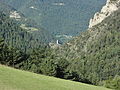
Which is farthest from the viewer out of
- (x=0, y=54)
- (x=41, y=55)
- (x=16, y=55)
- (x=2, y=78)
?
(x=41, y=55)

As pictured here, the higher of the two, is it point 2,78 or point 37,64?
point 2,78

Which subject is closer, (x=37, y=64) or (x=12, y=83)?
(x=12, y=83)

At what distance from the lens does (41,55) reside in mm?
132750

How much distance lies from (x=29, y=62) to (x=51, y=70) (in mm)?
13032

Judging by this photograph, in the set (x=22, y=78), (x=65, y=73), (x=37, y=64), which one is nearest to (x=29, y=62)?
(x=37, y=64)

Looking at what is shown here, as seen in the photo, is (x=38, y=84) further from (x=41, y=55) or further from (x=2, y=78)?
(x=41, y=55)

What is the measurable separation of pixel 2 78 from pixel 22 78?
4.30m

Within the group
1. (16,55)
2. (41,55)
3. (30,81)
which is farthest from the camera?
(41,55)

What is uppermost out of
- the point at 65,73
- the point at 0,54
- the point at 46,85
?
the point at 46,85

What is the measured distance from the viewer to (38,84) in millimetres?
42594

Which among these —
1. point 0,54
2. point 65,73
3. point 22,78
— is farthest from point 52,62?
point 22,78

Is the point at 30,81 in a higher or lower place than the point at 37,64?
higher

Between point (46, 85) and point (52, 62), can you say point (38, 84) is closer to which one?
point (46, 85)

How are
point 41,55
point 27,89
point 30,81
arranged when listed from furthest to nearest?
point 41,55 < point 30,81 < point 27,89
